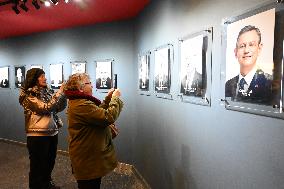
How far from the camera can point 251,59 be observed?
5.73ft

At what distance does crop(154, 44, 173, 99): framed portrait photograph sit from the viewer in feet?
11.0

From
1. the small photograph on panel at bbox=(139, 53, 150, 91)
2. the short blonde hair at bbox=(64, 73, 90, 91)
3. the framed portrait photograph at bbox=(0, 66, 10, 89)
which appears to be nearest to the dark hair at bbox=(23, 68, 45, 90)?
the short blonde hair at bbox=(64, 73, 90, 91)

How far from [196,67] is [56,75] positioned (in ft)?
15.7

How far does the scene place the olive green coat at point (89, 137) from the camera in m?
2.80

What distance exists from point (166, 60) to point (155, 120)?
0.98 m

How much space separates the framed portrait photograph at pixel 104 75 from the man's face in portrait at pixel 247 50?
13.2 feet

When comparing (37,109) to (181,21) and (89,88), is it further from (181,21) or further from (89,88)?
(181,21)

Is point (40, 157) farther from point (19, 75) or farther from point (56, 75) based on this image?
point (19, 75)

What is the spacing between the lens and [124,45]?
5.56 meters

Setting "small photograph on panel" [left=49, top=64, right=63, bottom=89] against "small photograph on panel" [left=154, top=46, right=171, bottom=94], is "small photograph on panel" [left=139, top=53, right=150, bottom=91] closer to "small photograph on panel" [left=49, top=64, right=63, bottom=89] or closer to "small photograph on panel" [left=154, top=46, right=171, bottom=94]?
"small photograph on panel" [left=154, top=46, right=171, bottom=94]

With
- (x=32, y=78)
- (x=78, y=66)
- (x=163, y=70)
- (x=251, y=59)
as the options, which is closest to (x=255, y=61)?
(x=251, y=59)

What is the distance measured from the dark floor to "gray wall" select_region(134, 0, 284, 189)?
21.6 inches

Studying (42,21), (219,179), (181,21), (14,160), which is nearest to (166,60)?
(181,21)

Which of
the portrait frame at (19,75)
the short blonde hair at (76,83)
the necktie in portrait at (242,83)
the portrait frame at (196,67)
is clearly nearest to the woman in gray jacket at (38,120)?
the short blonde hair at (76,83)
